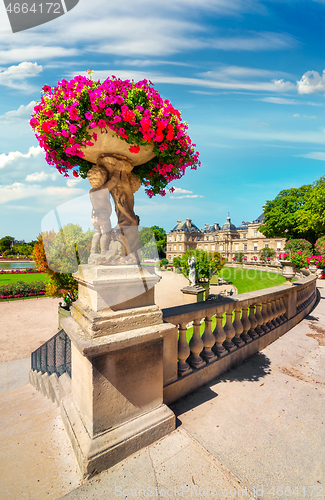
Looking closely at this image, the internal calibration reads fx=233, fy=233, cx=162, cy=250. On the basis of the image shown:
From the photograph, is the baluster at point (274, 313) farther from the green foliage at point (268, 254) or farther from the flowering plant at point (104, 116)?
the green foliage at point (268, 254)

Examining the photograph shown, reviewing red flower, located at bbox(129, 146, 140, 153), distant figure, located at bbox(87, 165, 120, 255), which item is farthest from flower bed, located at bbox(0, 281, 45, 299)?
red flower, located at bbox(129, 146, 140, 153)

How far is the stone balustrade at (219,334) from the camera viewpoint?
9.68ft

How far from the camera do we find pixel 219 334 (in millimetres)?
3553

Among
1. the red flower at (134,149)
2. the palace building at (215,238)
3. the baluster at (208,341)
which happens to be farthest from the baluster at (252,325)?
the palace building at (215,238)

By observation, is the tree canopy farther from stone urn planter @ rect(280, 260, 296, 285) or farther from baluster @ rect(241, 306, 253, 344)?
baluster @ rect(241, 306, 253, 344)

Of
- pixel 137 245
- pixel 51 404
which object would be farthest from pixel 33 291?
pixel 137 245

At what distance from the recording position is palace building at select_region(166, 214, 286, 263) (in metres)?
67.4

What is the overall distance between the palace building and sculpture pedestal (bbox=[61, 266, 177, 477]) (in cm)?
6552

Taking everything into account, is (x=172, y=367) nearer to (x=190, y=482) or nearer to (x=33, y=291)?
(x=190, y=482)

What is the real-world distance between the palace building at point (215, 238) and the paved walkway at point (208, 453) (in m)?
64.6

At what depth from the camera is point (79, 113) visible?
1.88m

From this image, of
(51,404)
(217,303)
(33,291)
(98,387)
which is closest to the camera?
(98,387)

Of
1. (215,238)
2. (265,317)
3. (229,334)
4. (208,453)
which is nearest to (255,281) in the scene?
(265,317)

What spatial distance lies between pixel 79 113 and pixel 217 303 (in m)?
2.93
